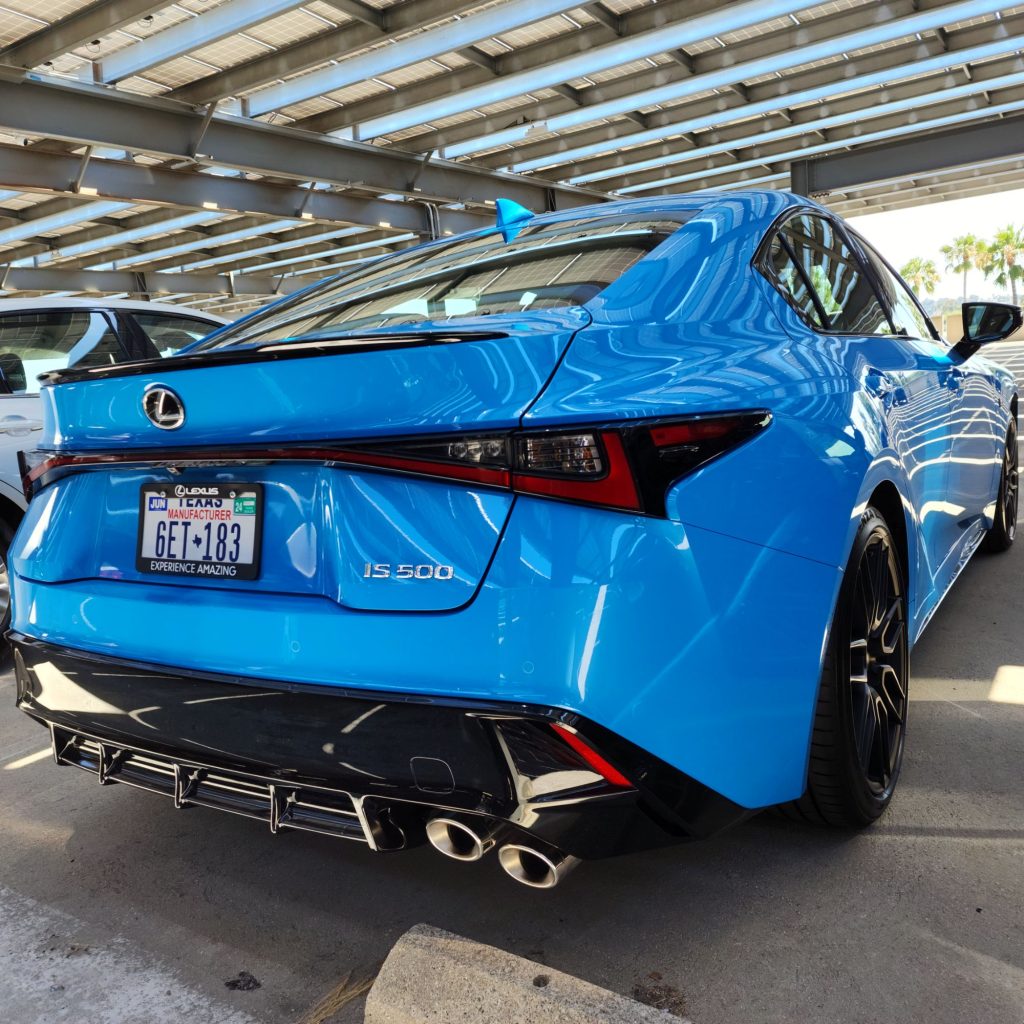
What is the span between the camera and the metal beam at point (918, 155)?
13.5 m

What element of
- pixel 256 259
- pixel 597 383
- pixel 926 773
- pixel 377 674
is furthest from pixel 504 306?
pixel 256 259

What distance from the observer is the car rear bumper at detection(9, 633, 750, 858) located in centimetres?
147

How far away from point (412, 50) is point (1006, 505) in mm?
6199

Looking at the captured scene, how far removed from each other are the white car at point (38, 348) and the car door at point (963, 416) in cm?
310

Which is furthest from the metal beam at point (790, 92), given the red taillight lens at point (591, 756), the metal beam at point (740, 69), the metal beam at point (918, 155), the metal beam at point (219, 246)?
the red taillight lens at point (591, 756)

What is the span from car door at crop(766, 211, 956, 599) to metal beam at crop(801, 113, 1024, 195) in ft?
41.1

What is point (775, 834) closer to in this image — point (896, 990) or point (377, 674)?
point (896, 990)

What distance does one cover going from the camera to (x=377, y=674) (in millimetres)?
1525

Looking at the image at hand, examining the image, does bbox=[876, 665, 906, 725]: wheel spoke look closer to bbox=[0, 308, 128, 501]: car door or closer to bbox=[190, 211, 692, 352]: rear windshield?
bbox=[190, 211, 692, 352]: rear windshield

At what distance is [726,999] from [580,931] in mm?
335

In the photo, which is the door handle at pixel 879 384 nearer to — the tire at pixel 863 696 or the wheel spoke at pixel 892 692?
the tire at pixel 863 696

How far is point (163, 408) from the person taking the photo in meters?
1.75

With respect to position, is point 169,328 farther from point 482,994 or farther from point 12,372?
point 482,994

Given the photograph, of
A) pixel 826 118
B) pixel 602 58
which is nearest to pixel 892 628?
pixel 602 58
